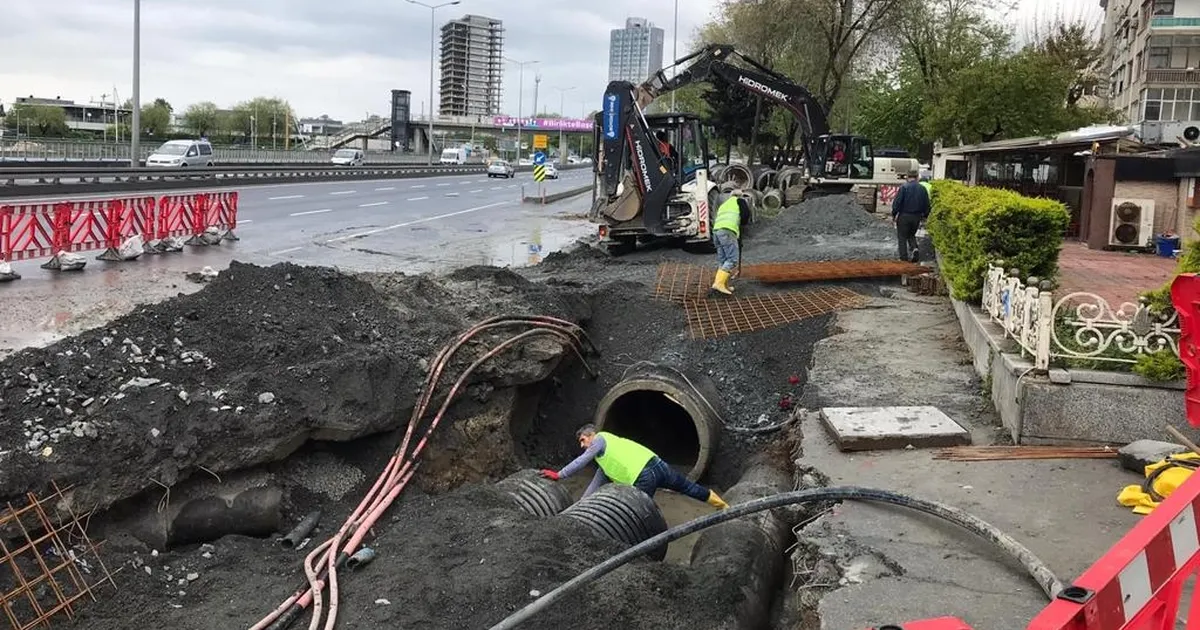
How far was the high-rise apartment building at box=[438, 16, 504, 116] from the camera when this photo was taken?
125562mm

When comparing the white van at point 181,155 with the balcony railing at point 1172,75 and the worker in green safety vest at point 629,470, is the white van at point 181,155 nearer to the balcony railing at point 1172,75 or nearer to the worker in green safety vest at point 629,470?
the worker in green safety vest at point 629,470

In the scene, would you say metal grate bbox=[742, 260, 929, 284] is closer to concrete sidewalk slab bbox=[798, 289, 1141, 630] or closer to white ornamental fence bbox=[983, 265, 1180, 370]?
concrete sidewalk slab bbox=[798, 289, 1141, 630]

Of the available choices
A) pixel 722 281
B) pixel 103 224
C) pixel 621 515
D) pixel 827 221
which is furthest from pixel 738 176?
pixel 621 515

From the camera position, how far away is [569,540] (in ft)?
18.2

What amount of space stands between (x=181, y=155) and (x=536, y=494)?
35.2 metres

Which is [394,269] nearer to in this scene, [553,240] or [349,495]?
[553,240]

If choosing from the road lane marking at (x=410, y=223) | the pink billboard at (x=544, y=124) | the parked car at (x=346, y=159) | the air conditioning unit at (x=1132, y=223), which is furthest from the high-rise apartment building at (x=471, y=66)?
the air conditioning unit at (x=1132, y=223)

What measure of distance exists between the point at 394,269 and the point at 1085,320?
11.4m

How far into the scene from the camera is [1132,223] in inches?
602

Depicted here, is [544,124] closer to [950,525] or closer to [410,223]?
[410,223]

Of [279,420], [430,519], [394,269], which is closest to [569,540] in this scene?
[430,519]

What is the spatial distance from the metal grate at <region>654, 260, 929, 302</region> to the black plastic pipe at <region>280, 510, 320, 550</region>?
21.0 ft

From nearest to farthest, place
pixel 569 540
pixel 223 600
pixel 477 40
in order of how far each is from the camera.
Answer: pixel 223 600
pixel 569 540
pixel 477 40

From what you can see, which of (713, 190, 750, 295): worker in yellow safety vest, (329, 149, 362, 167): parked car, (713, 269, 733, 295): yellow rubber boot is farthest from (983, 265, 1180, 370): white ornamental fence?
(329, 149, 362, 167): parked car
